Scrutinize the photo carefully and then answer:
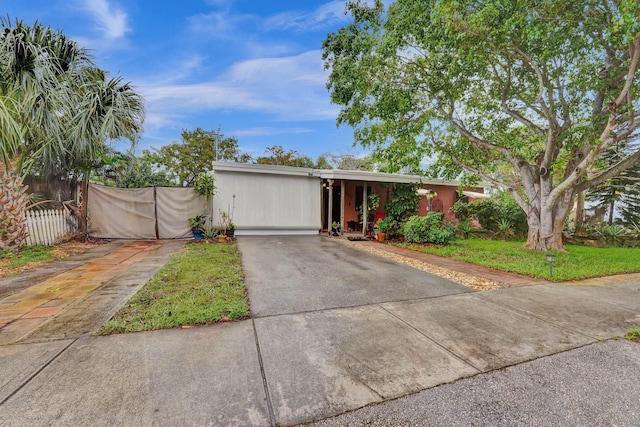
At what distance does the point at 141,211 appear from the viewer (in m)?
8.75

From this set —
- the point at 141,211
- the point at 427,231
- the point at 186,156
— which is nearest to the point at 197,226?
the point at 141,211

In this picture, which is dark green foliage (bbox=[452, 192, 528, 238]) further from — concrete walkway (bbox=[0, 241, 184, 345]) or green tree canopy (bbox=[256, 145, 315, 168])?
green tree canopy (bbox=[256, 145, 315, 168])

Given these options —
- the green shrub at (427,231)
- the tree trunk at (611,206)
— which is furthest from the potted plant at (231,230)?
the tree trunk at (611,206)

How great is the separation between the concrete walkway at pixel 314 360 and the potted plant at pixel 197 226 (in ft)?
18.8

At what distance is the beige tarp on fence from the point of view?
27.5 feet

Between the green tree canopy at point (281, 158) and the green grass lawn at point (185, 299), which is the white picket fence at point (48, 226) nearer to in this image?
the green grass lawn at point (185, 299)

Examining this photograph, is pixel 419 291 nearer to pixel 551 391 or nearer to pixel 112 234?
pixel 551 391

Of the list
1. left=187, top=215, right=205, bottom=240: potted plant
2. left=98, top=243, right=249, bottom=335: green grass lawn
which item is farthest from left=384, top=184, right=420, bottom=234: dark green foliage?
left=187, top=215, right=205, bottom=240: potted plant

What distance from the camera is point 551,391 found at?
192 centimetres

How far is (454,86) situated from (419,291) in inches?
257

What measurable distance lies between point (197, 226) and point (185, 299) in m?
5.92

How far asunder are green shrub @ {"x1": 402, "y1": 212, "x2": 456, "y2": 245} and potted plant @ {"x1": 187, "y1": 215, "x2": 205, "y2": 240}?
21.9ft

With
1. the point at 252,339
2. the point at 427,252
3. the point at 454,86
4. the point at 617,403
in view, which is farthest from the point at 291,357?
the point at 454,86

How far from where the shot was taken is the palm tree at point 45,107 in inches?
215
